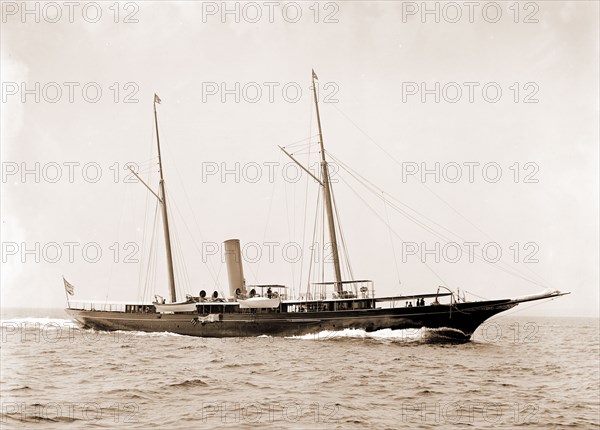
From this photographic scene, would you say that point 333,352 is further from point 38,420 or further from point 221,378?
point 38,420

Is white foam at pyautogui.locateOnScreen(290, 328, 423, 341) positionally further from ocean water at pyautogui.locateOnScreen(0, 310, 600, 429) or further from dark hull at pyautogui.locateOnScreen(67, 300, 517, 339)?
ocean water at pyautogui.locateOnScreen(0, 310, 600, 429)

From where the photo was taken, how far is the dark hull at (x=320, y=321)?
104 feet

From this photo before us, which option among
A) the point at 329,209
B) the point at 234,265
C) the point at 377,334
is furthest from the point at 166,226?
the point at 377,334

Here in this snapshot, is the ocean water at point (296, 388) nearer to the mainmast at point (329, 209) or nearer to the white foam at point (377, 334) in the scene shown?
the white foam at point (377, 334)

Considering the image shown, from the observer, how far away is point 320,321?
110ft

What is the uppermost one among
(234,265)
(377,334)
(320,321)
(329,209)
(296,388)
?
(329,209)

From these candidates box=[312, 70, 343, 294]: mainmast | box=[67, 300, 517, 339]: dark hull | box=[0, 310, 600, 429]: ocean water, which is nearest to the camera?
box=[0, 310, 600, 429]: ocean water

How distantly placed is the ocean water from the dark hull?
89.1 inches

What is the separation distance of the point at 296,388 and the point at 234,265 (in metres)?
23.4

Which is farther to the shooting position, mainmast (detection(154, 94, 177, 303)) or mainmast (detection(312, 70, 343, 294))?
mainmast (detection(154, 94, 177, 303))

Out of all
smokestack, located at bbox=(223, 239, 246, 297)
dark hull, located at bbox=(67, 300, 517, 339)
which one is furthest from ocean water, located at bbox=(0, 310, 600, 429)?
smokestack, located at bbox=(223, 239, 246, 297)

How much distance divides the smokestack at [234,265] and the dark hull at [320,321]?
12.9 ft

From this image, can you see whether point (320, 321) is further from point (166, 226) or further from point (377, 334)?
point (166, 226)

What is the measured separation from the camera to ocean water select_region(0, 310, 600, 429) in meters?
13.9
